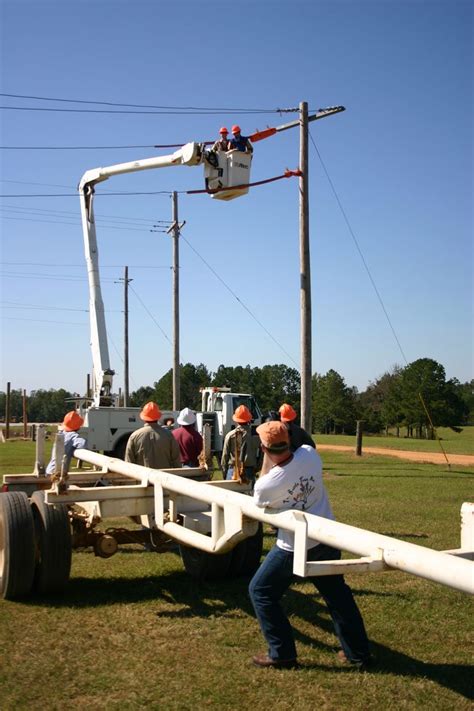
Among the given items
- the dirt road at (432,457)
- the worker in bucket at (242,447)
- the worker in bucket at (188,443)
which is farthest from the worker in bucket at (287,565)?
the dirt road at (432,457)

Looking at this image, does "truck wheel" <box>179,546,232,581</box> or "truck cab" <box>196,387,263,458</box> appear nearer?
"truck wheel" <box>179,546,232,581</box>

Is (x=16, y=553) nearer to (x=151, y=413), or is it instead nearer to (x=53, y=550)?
(x=53, y=550)

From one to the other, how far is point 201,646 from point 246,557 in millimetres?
2077

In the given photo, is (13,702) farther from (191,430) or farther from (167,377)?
(167,377)

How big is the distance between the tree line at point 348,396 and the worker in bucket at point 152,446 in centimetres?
6086

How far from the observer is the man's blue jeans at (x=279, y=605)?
5.12 metres

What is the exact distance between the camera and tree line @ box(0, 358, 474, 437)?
79000 mm

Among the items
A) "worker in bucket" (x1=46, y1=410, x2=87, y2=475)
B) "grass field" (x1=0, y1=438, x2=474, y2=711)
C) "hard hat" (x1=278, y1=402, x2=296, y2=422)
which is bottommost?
"grass field" (x1=0, y1=438, x2=474, y2=711)

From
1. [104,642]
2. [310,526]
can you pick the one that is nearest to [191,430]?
[104,642]

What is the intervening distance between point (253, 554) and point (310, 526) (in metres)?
3.80

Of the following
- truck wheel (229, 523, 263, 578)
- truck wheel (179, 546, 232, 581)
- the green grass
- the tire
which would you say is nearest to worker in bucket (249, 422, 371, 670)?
truck wheel (179, 546, 232, 581)

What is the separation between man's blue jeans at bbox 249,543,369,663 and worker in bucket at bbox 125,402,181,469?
2.94 meters

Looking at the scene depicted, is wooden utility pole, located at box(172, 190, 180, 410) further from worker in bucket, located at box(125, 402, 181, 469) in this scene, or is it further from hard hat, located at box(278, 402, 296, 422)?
worker in bucket, located at box(125, 402, 181, 469)

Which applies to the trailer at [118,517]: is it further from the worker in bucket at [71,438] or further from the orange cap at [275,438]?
the orange cap at [275,438]
